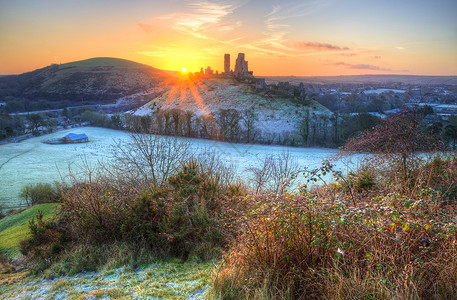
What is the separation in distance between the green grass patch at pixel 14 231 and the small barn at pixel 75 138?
38.5 meters

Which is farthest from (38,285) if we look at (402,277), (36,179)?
A: (36,179)

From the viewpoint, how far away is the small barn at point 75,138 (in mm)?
49756

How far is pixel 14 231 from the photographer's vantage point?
12.2 m

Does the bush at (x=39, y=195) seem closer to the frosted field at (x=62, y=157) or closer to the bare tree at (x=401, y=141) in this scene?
the frosted field at (x=62, y=157)

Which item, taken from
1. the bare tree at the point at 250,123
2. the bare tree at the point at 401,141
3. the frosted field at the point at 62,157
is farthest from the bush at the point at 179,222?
the bare tree at the point at 250,123

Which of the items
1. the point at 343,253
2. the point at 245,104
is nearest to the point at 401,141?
the point at 343,253

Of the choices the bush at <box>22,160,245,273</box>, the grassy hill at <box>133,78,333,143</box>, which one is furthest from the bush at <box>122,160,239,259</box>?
the grassy hill at <box>133,78,333,143</box>

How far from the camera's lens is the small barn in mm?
49756

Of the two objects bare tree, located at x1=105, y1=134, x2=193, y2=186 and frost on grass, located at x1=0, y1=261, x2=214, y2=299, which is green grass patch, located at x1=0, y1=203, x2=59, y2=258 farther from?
frost on grass, located at x1=0, y1=261, x2=214, y2=299

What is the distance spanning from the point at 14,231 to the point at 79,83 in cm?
13474

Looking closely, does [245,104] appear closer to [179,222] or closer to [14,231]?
[14,231]

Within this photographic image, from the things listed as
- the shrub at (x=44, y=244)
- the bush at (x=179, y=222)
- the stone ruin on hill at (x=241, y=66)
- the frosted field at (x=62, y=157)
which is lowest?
the frosted field at (x=62, y=157)

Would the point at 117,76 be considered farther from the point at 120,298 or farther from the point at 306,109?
the point at 120,298

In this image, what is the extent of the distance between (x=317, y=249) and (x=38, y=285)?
6.12 metres
